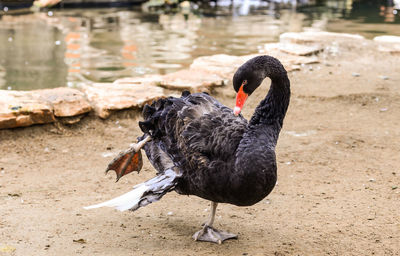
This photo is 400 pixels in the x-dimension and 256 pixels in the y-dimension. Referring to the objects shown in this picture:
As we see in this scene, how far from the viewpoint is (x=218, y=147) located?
10.7ft

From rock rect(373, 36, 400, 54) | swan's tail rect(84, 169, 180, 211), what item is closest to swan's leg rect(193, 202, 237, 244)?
swan's tail rect(84, 169, 180, 211)

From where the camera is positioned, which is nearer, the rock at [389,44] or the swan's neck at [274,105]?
the swan's neck at [274,105]

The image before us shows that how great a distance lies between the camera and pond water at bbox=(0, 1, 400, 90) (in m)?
7.84

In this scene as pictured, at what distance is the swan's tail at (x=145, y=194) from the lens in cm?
321

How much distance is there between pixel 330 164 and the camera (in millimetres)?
4887

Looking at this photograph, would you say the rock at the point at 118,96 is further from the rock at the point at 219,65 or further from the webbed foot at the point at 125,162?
the webbed foot at the point at 125,162

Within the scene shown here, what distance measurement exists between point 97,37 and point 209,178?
777 cm

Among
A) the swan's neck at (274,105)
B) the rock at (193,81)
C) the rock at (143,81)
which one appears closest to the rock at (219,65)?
the rock at (193,81)

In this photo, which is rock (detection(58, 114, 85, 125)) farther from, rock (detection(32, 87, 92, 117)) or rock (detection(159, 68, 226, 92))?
rock (detection(159, 68, 226, 92))

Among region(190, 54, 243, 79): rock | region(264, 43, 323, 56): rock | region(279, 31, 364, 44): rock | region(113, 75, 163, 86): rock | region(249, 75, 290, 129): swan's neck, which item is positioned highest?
region(249, 75, 290, 129): swan's neck

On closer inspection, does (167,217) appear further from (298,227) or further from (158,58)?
(158,58)

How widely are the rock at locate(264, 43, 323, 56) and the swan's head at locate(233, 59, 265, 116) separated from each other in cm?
528

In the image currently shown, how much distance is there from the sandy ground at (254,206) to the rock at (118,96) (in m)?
0.11

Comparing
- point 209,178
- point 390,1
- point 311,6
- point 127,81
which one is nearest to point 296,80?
point 127,81
